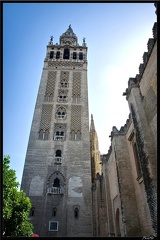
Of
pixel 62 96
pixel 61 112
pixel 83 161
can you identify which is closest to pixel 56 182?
pixel 83 161

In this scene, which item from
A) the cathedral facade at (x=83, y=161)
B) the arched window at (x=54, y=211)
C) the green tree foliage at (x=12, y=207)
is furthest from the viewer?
the arched window at (x=54, y=211)

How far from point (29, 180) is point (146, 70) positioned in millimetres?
12576

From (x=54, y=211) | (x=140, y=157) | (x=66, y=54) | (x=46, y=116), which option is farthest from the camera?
(x=66, y=54)

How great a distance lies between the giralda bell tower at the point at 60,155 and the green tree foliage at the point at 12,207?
4291 millimetres

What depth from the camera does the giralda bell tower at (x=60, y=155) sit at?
14.0 m

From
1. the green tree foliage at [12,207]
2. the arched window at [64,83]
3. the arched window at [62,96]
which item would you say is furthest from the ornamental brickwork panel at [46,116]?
the green tree foliage at [12,207]

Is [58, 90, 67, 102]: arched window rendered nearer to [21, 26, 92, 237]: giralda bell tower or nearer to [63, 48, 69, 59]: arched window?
[21, 26, 92, 237]: giralda bell tower

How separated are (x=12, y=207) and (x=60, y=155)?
8.14 m

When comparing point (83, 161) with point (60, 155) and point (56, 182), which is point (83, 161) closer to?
point (60, 155)

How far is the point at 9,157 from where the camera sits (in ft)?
30.9

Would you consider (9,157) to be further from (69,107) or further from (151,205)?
(69,107)

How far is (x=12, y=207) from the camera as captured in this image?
31.8 feet

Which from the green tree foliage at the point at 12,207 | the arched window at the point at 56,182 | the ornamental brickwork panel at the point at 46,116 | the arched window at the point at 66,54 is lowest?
the green tree foliage at the point at 12,207

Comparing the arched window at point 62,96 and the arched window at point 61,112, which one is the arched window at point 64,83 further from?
the arched window at point 61,112
